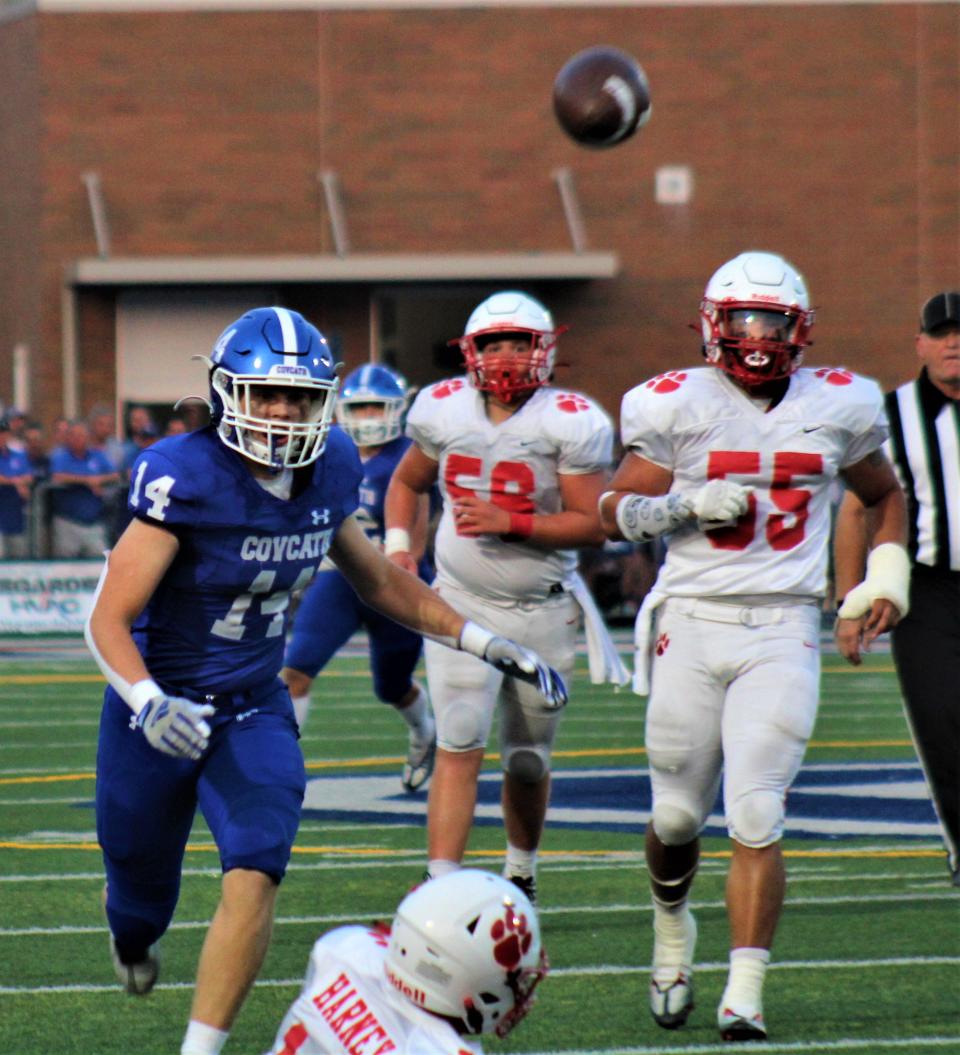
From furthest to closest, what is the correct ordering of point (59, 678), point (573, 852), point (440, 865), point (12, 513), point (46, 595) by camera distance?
point (12, 513) → point (46, 595) → point (59, 678) → point (573, 852) → point (440, 865)

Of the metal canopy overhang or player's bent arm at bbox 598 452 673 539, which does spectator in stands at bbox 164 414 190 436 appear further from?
player's bent arm at bbox 598 452 673 539

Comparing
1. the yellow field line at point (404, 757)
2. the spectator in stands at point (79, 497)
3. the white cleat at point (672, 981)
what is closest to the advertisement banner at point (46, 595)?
the spectator in stands at point (79, 497)

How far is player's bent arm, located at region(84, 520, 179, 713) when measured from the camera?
14.0 feet

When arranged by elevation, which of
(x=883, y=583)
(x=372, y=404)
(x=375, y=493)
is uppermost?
(x=372, y=404)

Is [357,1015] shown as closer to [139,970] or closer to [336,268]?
[139,970]

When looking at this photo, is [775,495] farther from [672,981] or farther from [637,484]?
[672,981]

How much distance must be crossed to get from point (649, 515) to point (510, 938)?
2.22 meters

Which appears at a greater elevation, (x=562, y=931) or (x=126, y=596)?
(x=126, y=596)

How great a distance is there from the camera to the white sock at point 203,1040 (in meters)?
4.07

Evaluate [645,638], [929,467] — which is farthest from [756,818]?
[929,467]

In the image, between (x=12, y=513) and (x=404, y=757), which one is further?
(x=12, y=513)

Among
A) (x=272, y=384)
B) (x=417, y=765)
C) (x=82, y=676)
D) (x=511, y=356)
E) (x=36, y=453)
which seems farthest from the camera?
(x=36, y=453)

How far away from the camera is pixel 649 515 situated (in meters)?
5.01

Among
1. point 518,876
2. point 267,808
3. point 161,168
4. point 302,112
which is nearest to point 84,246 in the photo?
point 161,168
